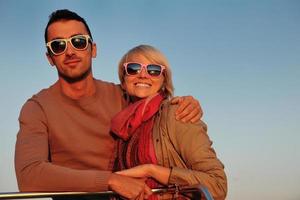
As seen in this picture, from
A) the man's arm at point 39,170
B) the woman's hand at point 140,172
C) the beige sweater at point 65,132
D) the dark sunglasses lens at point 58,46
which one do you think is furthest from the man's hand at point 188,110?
the dark sunglasses lens at point 58,46

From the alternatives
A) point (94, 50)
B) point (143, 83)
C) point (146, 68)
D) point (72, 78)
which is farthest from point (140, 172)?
point (94, 50)

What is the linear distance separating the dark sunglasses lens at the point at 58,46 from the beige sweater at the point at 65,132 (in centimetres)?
42

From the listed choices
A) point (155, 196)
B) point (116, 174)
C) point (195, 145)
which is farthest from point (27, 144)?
point (195, 145)

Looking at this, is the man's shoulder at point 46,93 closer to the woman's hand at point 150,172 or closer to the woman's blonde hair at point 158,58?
→ the woman's blonde hair at point 158,58

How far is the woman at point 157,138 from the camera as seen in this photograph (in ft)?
12.3

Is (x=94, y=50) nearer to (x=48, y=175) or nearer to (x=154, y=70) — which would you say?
(x=154, y=70)

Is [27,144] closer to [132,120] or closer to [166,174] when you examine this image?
[132,120]

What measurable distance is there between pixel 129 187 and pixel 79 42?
6.25 feet

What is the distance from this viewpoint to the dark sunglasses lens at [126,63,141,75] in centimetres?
454

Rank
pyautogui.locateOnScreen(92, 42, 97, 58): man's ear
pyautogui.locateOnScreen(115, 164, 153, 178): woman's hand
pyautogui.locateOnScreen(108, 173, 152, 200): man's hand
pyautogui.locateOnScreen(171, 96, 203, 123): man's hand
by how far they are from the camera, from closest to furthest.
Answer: pyautogui.locateOnScreen(108, 173, 152, 200): man's hand, pyautogui.locateOnScreen(115, 164, 153, 178): woman's hand, pyautogui.locateOnScreen(171, 96, 203, 123): man's hand, pyautogui.locateOnScreen(92, 42, 97, 58): man's ear

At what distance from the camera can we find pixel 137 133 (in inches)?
166

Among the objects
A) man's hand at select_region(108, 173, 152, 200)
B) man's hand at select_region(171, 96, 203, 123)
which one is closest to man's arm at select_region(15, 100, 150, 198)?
man's hand at select_region(108, 173, 152, 200)

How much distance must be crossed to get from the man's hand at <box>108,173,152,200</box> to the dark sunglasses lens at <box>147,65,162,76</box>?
4.00 feet

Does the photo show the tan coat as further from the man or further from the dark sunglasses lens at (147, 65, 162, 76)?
the dark sunglasses lens at (147, 65, 162, 76)
